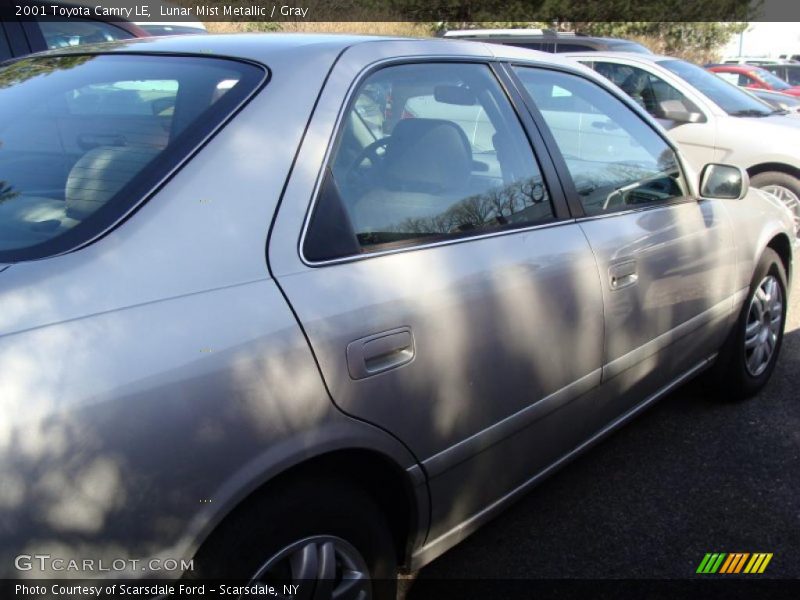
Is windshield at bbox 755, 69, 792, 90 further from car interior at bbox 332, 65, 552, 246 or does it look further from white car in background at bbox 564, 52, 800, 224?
car interior at bbox 332, 65, 552, 246

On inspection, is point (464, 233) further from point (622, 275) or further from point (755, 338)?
Answer: point (755, 338)

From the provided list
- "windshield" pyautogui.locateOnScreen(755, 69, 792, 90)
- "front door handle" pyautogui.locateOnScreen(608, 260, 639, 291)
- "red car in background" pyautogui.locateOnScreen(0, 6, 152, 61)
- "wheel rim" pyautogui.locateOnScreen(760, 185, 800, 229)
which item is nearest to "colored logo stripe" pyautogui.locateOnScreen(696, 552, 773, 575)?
"front door handle" pyautogui.locateOnScreen(608, 260, 639, 291)

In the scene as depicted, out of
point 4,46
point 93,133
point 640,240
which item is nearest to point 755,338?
point 640,240

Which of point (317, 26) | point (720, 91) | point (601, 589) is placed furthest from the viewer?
point (317, 26)

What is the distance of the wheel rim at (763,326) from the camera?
3.92 m

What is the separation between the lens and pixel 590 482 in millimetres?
3291

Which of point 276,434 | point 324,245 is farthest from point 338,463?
point 324,245

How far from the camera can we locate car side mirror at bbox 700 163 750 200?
3.42 m

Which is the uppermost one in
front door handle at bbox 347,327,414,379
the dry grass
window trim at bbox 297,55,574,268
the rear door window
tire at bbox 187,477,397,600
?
the dry grass

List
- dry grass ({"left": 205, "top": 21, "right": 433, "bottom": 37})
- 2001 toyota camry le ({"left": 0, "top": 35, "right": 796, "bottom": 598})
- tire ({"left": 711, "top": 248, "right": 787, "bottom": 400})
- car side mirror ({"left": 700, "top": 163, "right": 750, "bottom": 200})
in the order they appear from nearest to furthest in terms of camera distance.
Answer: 2001 toyota camry le ({"left": 0, "top": 35, "right": 796, "bottom": 598}), car side mirror ({"left": 700, "top": 163, "right": 750, "bottom": 200}), tire ({"left": 711, "top": 248, "right": 787, "bottom": 400}), dry grass ({"left": 205, "top": 21, "right": 433, "bottom": 37})

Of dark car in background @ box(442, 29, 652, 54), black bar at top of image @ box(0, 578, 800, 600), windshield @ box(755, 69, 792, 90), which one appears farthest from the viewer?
windshield @ box(755, 69, 792, 90)

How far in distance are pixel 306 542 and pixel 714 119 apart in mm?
6747

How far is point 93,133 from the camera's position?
2074mm

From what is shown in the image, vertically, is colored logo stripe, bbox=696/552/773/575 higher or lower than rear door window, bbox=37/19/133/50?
lower
